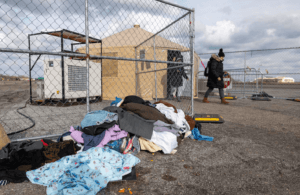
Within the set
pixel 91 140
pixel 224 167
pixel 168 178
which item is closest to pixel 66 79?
pixel 91 140

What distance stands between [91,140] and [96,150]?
27 centimetres

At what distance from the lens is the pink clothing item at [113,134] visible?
2072 millimetres

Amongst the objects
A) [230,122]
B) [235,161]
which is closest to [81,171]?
[235,161]

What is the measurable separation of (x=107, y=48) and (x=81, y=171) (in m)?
6.37

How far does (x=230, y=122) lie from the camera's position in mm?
3779

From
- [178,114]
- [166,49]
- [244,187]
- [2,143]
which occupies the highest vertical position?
[166,49]

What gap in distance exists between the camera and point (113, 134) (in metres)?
2.14

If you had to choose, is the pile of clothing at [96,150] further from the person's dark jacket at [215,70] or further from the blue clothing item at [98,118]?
the person's dark jacket at [215,70]

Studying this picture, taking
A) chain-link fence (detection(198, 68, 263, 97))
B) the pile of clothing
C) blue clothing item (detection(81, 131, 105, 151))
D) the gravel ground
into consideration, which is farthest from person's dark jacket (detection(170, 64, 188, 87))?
blue clothing item (detection(81, 131, 105, 151))

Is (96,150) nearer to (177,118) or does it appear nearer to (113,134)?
(113,134)

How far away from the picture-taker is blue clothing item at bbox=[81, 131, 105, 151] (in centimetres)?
206

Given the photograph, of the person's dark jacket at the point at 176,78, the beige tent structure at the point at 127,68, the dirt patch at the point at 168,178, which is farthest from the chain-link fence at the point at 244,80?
the dirt patch at the point at 168,178

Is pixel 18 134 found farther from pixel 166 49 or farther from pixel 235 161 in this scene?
pixel 166 49

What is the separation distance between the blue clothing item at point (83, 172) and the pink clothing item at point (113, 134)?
0.17 metres
